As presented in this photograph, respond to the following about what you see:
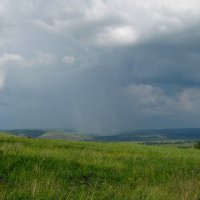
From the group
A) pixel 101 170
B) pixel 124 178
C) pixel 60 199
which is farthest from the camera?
pixel 101 170

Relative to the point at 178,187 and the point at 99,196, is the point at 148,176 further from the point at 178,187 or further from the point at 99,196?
the point at 99,196

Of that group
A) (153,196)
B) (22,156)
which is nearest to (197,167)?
(22,156)

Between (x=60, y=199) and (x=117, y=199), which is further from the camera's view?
(x=117, y=199)

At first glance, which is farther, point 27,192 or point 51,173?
point 51,173

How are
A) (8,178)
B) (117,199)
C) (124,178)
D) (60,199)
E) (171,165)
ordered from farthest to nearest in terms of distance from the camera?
(171,165) → (124,178) → (8,178) → (117,199) → (60,199)

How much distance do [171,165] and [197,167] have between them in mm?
1864

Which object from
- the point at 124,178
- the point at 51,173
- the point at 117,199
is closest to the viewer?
the point at 117,199

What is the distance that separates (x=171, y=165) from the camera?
85.7 feet

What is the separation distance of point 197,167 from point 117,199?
15239 mm

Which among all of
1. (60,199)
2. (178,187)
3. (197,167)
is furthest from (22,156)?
(197,167)

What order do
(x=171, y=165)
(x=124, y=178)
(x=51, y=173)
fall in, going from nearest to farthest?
(x=51, y=173), (x=124, y=178), (x=171, y=165)

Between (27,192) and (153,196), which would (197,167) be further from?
(27,192)

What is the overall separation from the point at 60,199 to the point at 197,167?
17.3 m

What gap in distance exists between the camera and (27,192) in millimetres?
11758
